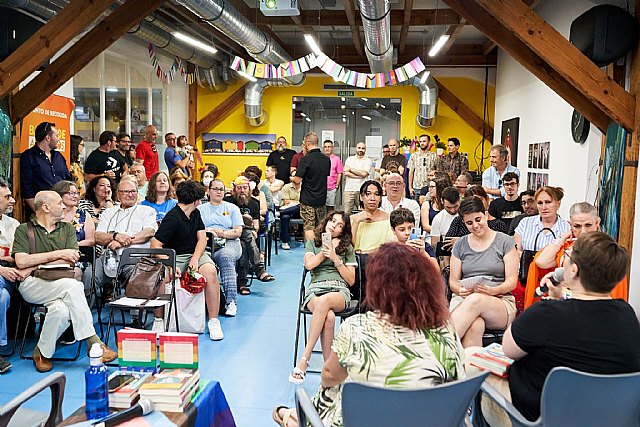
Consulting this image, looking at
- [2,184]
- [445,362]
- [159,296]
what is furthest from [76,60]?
[445,362]

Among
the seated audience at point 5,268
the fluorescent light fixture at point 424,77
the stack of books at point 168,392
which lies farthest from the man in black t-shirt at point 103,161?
the fluorescent light fixture at point 424,77

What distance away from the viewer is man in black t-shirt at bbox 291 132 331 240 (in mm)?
8539

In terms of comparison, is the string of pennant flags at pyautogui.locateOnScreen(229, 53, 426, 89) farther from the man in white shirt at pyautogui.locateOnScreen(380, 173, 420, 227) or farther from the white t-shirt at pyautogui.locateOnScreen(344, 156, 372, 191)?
the man in white shirt at pyautogui.locateOnScreen(380, 173, 420, 227)

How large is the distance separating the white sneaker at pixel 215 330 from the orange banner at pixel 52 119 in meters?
3.44

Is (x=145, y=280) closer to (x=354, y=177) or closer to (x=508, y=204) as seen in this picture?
(x=508, y=204)

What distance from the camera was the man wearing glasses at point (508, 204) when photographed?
5.62 metres

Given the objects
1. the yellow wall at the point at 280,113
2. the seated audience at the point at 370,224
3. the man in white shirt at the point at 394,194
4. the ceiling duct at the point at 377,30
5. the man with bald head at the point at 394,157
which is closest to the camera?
the seated audience at the point at 370,224

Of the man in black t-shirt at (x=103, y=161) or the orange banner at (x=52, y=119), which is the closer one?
the orange banner at (x=52, y=119)

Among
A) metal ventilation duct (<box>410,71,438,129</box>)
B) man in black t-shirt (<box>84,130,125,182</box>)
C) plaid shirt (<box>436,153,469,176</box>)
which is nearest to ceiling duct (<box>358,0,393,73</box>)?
plaid shirt (<box>436,153,469,176</box>)

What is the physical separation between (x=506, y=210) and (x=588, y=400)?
12.6 feet

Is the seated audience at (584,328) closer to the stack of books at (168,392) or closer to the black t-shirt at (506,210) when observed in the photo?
the stack of books at (168,392)

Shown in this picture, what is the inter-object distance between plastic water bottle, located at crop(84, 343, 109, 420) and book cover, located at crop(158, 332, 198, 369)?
339mm

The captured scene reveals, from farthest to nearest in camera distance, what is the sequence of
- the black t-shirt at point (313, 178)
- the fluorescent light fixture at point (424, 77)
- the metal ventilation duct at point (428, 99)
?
the metal ventilation duct at point (428, 99) < the fluorescent light fixture at point (424, 77) < the black t-shirt at point (313, 178)

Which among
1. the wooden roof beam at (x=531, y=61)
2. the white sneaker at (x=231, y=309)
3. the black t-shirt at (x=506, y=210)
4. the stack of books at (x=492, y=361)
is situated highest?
the wooden roof beam at (x=531, y=61)
